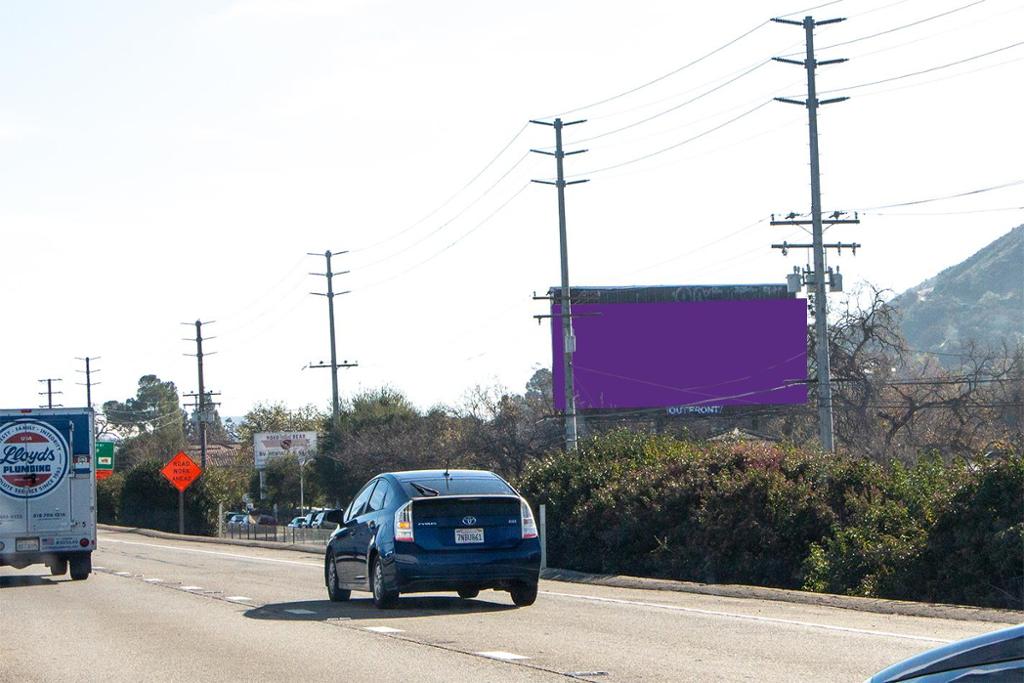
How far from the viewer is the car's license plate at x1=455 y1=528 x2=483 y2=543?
51.3ft

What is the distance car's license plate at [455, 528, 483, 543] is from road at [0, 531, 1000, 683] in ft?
2.75

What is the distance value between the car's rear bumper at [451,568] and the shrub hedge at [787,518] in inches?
206

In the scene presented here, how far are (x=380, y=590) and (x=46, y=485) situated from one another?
10.4 m

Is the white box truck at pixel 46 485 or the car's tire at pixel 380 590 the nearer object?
the car's tire at pixel 380 590

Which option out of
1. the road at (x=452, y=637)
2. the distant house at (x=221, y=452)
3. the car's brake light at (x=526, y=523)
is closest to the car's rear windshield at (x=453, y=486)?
the car's brake light at (x=526, y=523)

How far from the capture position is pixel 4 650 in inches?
527

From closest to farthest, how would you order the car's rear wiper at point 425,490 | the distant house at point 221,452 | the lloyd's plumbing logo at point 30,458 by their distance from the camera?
the car's rear wiper at point 425,490 < the lloyd's plumbing logo at point 30,458 < the distant house at point 221,452

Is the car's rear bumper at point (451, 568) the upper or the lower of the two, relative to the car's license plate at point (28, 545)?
upper

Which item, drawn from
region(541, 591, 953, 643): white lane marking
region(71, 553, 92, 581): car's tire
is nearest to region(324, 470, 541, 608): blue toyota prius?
region(541, 591, 953, 643): white lane marking

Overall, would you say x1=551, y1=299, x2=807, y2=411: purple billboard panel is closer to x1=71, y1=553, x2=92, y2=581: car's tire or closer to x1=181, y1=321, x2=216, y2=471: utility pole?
x1=181, y1=321, x2=216, y2=471: utility pole

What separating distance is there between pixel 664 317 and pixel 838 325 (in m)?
12.1

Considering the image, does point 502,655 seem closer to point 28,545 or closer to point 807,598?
point 807,598

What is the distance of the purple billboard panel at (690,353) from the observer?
7219 cm

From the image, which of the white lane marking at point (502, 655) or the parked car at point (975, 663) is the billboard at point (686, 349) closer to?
the white lane marking at point (502, 655)
